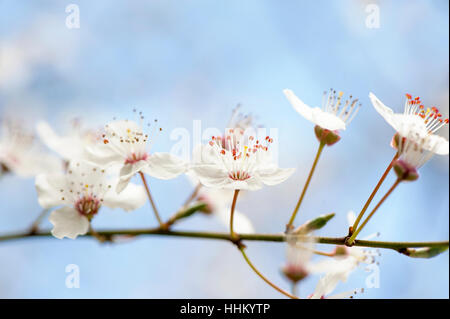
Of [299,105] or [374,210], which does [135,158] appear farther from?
[374,210]

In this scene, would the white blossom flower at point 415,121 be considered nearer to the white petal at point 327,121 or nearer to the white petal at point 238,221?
the white petal at point 327,121

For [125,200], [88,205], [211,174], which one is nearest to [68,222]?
[88,205]

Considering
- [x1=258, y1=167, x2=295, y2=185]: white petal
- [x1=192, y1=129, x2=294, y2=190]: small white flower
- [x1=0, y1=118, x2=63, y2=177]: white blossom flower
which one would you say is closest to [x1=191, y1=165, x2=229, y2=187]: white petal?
[x1=192, y1=129, x2=294, y2=190]: small white flower

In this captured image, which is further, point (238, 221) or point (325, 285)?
point (238, 221)

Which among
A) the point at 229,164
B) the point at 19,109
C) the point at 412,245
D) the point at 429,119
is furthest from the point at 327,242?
the point at 19,109

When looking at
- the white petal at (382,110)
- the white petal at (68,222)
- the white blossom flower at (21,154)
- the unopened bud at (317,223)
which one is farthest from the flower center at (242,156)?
the white blossom flower at (21,154)

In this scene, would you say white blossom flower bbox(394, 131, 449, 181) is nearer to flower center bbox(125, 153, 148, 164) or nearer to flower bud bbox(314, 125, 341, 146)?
flower bud bbox(314, 125, 341, 146)

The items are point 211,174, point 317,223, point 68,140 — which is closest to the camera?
point 317,223
